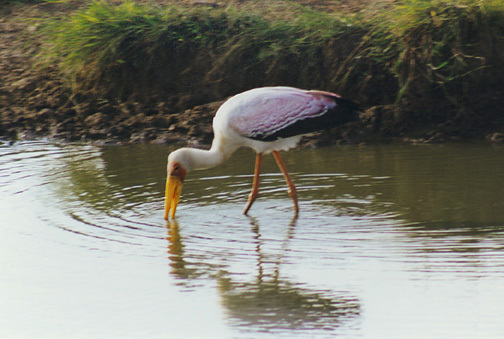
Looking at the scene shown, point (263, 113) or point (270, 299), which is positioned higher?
point (263, 113)

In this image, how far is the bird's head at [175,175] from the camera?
21.1 feet

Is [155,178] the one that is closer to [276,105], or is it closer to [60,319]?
[276,105]

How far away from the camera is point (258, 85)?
9680 mm

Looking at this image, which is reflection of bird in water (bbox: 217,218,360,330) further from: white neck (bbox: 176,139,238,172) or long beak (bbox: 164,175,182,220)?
white neck (bbox: 176,139,238,172)

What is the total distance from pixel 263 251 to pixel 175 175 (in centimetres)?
128

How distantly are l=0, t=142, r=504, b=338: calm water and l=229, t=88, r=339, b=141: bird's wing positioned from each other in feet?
1.80

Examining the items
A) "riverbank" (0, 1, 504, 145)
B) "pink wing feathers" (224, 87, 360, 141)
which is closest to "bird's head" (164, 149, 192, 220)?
"pink wing feathers" (224, 87, 360, 141)

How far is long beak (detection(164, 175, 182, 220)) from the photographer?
20.9 ft

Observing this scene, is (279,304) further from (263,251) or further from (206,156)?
(206,156)

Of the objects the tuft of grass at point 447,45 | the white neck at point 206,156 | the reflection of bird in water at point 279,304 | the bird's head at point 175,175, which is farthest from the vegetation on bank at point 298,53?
the reflection of bird in water at point 279,304

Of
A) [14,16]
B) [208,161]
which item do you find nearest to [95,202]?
[208,161]

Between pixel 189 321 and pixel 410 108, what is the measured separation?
5.14 metres

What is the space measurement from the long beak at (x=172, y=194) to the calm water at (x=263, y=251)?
77 millimetres

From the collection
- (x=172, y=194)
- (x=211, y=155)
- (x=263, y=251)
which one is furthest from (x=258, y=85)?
(x=263, y=251)
